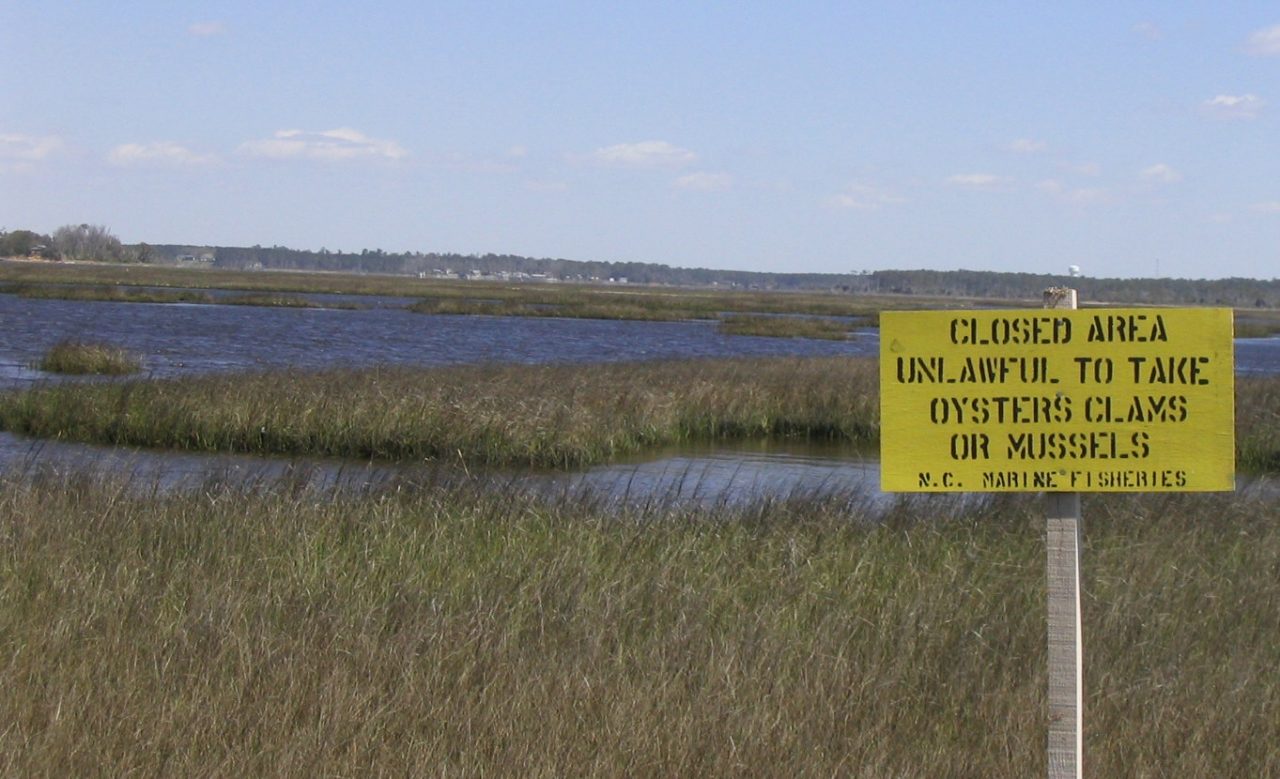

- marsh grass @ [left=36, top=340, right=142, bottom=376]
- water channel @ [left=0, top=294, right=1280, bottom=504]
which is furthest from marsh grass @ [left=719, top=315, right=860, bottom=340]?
marsh grass @ [left=36, top=340, right=142, bottom=376]

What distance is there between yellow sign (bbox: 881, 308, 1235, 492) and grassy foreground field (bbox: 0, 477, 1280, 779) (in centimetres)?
138

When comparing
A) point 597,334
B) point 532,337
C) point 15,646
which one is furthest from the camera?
point 597,334

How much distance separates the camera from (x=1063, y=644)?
458 centimetres

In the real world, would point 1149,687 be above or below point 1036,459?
below

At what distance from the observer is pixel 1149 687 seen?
6.29 meters

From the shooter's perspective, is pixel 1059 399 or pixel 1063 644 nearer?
pixel 1059 399

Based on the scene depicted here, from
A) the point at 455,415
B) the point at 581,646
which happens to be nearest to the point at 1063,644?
the point at 581,646

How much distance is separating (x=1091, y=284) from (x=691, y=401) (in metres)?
158

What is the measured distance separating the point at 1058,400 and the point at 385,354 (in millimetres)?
37868

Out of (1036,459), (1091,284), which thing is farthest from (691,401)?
(1091,284)

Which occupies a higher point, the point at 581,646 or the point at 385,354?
the point at 581,646

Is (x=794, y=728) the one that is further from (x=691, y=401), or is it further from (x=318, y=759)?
(x=691, y=401)

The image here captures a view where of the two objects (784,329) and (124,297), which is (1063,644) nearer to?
(784,329)

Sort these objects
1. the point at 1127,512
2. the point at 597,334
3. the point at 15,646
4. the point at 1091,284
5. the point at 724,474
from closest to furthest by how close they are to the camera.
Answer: the point at 15,646
the point at 1127,512
the point at 724,474
the point at 597,334
the point at 1091,284
